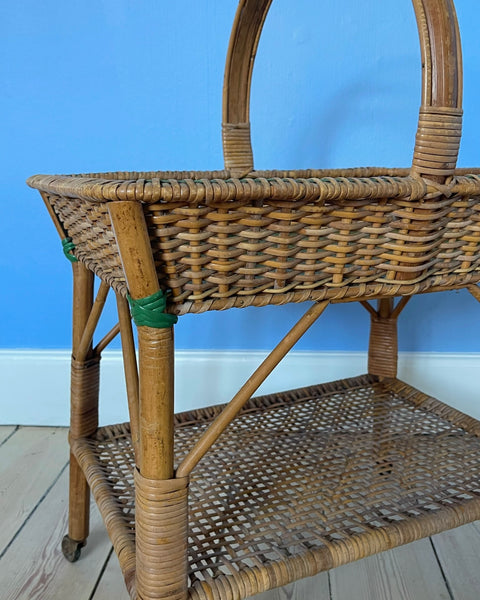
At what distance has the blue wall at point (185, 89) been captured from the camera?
125 centimetres

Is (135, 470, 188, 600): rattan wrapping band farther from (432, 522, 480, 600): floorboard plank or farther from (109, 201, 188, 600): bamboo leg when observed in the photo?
(432, 522, 480, 600): floorboard plank

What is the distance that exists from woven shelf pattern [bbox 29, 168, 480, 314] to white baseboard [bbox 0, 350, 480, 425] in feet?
2.45

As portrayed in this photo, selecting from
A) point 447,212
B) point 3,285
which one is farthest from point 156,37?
point 447,212

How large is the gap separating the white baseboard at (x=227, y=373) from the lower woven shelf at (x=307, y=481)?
0.26 metres

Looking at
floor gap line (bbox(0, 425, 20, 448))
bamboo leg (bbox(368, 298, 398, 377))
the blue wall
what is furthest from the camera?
floor gap line (bbox(0, 425, 20, 448))

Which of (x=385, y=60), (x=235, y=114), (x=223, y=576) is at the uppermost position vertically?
(x=385, y=60)

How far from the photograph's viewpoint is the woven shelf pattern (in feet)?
1.71

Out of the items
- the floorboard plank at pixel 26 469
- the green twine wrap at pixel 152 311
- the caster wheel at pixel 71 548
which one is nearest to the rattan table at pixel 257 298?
the green twine wrap at pixel 152 311

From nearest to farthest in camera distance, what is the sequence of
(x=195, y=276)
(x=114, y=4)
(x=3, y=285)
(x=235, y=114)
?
(x=195, y=276)
(x=235, y=114)
(x=114, y=4)
(x=3, y=285)

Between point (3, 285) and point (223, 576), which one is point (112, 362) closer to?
point (3, 285)

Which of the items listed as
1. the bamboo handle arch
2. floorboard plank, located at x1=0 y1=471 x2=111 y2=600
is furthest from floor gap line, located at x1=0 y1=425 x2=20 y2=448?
the bamboo handle arch

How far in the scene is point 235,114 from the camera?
3.18 ft

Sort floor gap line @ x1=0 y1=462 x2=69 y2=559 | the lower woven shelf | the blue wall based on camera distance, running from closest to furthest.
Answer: the lower woven shelf
floor gap line @ x1=0 y1=462 x2=69 y2=559
the blue wall

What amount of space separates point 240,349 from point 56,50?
781mm
